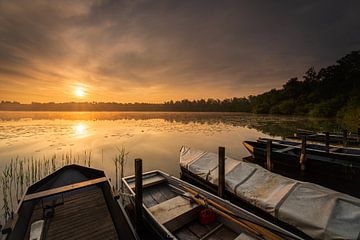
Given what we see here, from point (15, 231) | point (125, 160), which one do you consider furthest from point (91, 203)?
point (125, 160)

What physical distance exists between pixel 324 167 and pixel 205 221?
9785 millimetres

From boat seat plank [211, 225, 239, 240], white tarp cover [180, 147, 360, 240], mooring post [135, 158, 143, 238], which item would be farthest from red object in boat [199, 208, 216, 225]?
mooring post [135, 158, 143, 238]

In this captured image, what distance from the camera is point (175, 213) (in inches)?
207

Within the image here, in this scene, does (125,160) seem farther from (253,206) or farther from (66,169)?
(253,206)

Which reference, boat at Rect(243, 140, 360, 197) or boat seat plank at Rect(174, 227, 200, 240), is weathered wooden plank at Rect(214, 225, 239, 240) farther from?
boat at Rect(243, 140, 360, 197)

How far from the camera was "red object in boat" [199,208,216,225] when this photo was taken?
5203 millimetres

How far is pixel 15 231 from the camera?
4172 millimetres

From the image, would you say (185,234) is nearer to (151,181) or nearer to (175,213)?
(175,213)

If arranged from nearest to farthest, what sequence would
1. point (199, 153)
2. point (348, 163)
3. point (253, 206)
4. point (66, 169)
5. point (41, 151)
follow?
point (253, 206), point (66, 169), point (348, 163), point (199, 153), point (41, 151)

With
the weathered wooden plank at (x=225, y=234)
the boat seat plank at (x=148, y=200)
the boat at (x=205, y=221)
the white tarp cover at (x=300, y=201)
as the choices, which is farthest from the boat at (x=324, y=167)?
the boat seat plank at (x=148, y=200)

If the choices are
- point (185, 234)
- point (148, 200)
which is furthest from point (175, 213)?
point (148, 200)

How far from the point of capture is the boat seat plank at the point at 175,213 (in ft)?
16.2

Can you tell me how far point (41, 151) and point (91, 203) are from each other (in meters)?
14.4

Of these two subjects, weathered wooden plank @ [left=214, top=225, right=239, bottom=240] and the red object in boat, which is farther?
the red object in boat
